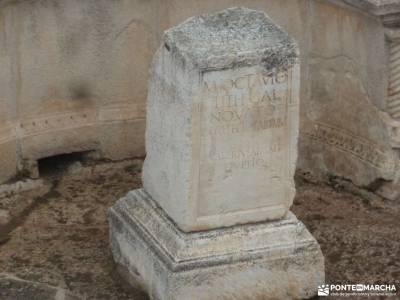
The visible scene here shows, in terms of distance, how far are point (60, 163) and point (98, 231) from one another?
3.70 ft

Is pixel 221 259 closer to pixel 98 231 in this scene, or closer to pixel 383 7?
pixel 98 231

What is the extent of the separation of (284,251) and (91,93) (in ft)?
8.24

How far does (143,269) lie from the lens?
8852 millimetres

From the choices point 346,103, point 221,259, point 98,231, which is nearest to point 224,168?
point 221,259

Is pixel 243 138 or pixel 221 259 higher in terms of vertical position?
pixel 243 138

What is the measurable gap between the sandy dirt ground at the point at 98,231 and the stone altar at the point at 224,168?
429 millimetres

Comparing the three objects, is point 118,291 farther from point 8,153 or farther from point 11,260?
point 8,153

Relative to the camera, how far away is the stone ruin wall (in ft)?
33.2

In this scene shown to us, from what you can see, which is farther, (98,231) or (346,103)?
(346,103)

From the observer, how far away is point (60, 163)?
423 inches

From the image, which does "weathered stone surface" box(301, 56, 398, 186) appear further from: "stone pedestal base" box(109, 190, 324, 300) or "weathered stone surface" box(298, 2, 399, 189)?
"stone pedestal base" box(109, 190, 324, 300)

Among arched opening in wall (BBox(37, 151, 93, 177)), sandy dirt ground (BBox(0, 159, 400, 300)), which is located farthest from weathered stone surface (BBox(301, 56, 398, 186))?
arched opening in wall (BBox(37, 151, 93, 177))

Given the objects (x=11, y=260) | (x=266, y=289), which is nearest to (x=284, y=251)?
(x=266, y=289)

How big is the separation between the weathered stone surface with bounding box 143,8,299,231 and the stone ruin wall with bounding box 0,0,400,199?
62.7 inches
